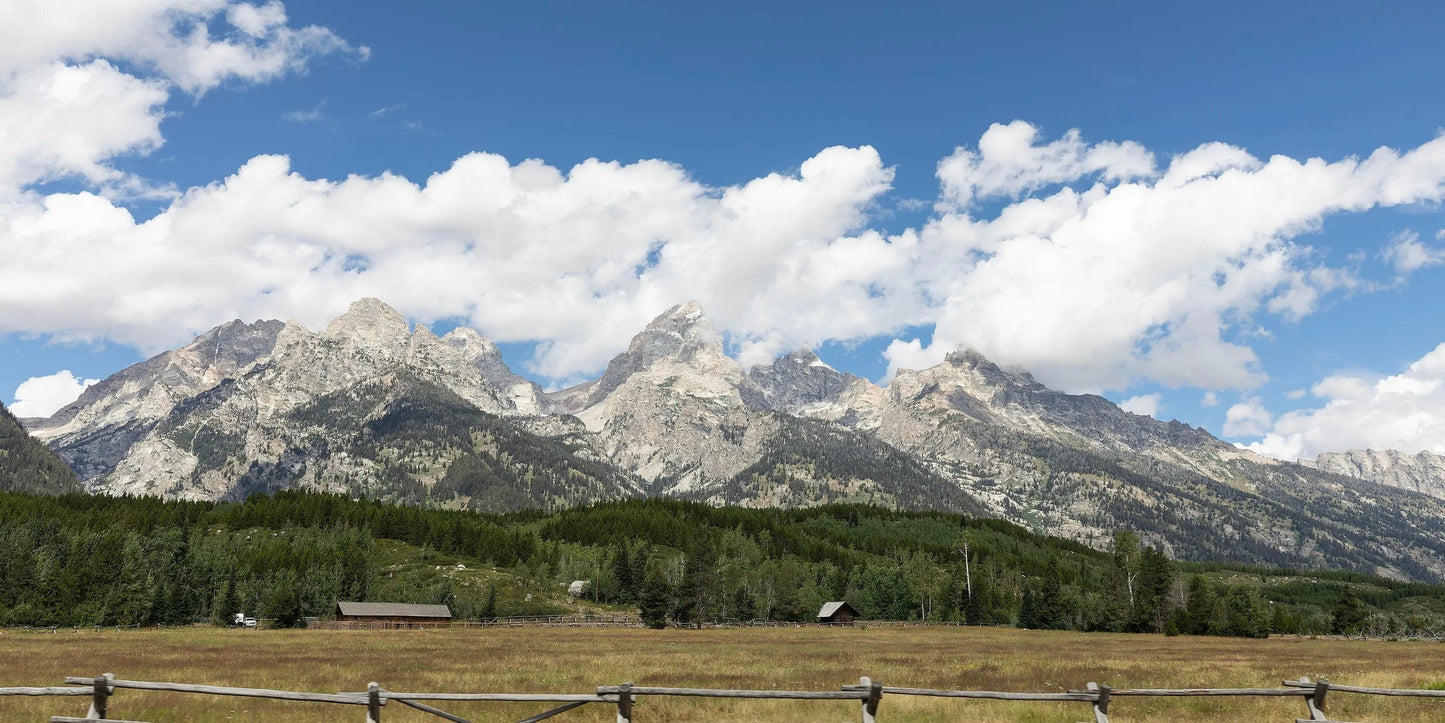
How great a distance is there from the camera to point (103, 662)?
4603 cm

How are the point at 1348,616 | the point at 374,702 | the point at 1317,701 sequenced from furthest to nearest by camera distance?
1. the point at 1348,616
2. the point at 1317,701
3. the point at 374,702

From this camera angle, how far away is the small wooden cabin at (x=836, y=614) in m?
150

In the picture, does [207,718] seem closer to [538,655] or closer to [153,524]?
[538,655]

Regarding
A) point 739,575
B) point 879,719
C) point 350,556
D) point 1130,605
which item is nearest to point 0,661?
point 879,719

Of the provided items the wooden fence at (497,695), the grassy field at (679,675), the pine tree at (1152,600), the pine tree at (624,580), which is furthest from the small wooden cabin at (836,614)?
the wooden fence at (497,695)

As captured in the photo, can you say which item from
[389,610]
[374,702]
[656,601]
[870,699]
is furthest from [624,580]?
[870,699]

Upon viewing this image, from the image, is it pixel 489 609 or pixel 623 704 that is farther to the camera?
pixel 489 609

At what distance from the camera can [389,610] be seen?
12588 centimetres

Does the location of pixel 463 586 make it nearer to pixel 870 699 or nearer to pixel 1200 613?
pixel 1200 613

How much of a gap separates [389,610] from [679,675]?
102 meters

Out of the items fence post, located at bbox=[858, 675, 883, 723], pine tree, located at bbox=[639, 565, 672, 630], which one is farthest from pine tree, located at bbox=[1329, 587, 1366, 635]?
fence post, located at bbox=[858, 675, 883, 723]

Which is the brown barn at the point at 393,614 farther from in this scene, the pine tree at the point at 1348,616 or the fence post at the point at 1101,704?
the pine tree at the point at 1348,616

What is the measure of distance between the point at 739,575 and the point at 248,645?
137333 millimetres

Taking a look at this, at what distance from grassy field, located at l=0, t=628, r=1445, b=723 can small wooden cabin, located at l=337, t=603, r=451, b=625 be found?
5751cm
